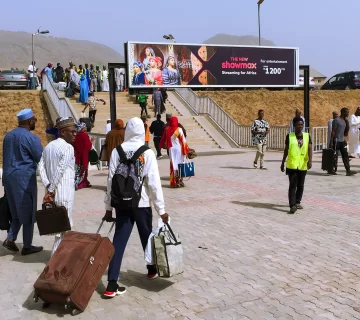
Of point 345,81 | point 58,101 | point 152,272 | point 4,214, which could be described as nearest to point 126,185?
point 152,272

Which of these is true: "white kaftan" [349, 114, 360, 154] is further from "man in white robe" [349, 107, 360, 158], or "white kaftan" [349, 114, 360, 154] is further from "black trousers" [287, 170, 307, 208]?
"black trousers" [287, 170, 307, 208]

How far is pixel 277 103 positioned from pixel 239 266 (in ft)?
84.7

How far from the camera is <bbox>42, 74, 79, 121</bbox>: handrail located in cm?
2126

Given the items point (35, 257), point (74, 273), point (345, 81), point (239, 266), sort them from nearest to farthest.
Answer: point (74, 273) → point (239, 266) → point (35, 257) → point (345, 81)

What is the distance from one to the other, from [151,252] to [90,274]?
646 mm

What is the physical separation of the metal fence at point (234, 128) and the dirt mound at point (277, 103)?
344cm

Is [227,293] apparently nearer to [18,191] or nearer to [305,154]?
[18,191]

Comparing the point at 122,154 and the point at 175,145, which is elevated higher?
the point at 122,154

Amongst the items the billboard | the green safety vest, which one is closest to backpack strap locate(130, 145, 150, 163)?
the green safety vest

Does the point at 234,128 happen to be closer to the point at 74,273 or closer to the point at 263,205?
the point at 263,205

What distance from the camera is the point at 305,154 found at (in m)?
8.52

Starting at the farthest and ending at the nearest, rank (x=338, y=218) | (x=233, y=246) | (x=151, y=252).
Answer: (x=338, y=218)
(x=233, y=246)
(x=151, y=252)

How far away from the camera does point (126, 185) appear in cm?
472

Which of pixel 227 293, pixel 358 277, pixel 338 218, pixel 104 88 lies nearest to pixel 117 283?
pixel 227 293
